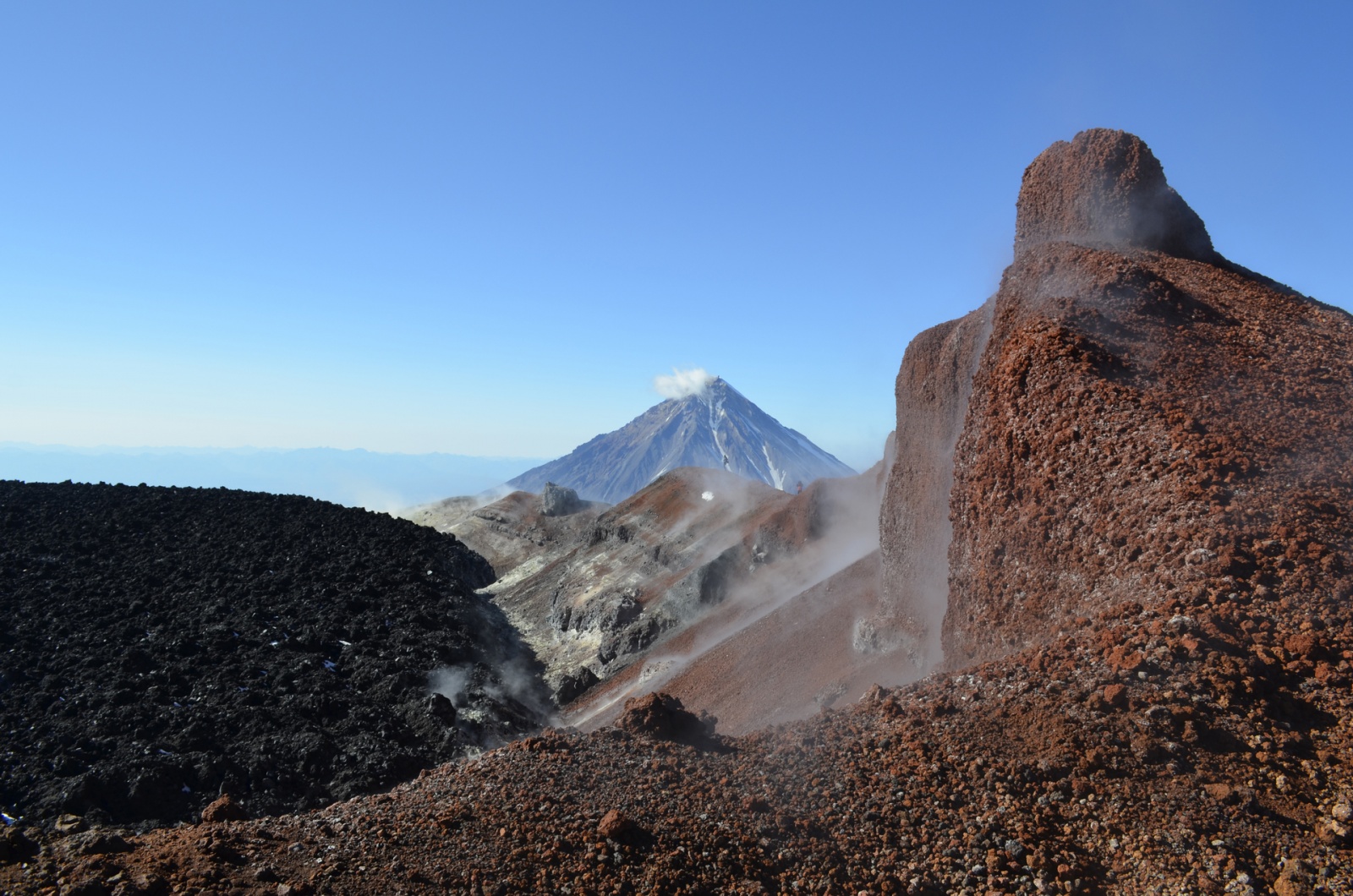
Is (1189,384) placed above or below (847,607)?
above

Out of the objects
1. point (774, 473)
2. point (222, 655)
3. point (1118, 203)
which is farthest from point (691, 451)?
point (1118, 203)

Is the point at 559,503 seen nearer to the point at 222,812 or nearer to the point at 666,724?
the point at 666,724

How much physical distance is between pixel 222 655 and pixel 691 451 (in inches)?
5541

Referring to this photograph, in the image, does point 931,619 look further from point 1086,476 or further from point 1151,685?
point 1151,685

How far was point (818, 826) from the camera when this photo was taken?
6.35 m

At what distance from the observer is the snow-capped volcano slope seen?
15612cm

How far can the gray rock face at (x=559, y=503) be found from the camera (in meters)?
44.3

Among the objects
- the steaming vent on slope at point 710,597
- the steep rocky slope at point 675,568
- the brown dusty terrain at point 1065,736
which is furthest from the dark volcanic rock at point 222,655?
the brown dusty terrain at point 1065,736

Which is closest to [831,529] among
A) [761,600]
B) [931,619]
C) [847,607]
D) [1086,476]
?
[761,600]

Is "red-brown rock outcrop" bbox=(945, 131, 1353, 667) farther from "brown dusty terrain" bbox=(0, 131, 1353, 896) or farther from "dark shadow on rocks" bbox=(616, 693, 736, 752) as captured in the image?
"dark shadow on rocks" bbox=(616, 693, 736, 752)

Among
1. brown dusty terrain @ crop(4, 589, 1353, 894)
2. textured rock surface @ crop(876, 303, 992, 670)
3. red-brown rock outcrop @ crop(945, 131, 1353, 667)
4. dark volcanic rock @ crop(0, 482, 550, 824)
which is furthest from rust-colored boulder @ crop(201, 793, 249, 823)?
textured rock surface @ crop(876, 303, 992, 670)

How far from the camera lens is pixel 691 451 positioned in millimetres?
158250

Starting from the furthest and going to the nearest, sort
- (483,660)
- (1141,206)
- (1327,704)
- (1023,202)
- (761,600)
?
(761,600), (483,660), (1023,202), (1141,206), (1327,704)

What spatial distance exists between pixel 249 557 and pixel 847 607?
18712 millimetres
